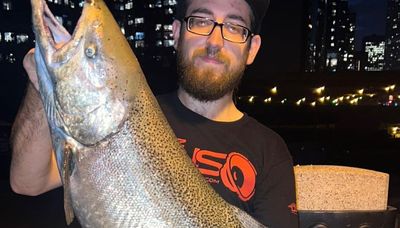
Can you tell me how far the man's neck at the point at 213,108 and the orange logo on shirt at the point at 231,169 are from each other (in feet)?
0.95

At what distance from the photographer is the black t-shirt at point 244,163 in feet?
7.74

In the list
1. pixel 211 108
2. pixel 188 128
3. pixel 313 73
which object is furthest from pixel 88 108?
pixel 313 73

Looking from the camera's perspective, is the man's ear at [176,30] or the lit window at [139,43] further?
the lit window at [139,43]

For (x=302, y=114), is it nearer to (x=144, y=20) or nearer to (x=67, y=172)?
(x=67, y=172)

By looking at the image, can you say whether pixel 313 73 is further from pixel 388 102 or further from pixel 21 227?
pixel 21 227

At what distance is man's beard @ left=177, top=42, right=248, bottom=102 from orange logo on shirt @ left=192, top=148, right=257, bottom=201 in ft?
1.22

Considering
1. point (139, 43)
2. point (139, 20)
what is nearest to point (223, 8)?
point (139, 43)

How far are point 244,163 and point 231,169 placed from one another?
0.09 m

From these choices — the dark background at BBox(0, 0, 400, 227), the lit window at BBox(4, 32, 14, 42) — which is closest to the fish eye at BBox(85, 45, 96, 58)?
the dark background at BBox(0, 0, 400, 227)

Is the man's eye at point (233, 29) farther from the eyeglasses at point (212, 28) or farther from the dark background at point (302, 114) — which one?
the dark background at point (302, 114)

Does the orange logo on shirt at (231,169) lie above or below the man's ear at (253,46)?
below

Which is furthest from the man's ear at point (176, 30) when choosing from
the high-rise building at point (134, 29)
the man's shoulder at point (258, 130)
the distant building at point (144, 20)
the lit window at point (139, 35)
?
the lit window at point (139, 35)

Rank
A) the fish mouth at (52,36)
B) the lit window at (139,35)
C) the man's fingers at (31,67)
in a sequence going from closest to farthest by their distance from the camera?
1. the fish mouth at (52,36)
2. the man's fingers at (31,67)
3. the lit window at (139,35)

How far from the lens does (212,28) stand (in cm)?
247
